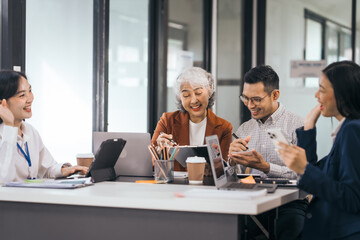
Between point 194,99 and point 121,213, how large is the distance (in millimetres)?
1553

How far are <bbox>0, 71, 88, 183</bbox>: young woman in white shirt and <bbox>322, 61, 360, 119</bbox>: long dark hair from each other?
4.76ft

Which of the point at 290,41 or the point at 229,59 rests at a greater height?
the point at 290,41

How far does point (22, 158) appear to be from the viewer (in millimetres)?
2602

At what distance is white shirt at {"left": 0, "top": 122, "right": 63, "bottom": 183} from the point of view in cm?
244

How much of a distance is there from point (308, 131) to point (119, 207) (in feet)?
3.30

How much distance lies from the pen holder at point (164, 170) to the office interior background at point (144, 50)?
49.5 inches

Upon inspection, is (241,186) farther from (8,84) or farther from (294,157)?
(8,84)

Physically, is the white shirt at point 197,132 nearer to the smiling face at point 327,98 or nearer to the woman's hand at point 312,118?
the woman's hand at point 312,118

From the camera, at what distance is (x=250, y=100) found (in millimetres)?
3205

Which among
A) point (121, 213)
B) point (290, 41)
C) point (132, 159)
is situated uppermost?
point (290, 41)

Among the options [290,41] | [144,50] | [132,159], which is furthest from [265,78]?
[290,41]

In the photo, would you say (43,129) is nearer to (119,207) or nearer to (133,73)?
(133,73)

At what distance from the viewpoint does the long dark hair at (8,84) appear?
264 centimetres

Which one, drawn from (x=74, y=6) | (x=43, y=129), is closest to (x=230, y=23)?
(x=74, y=6)
